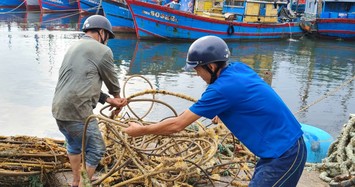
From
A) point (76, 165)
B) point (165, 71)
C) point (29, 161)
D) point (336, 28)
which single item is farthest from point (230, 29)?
point (76, 165)

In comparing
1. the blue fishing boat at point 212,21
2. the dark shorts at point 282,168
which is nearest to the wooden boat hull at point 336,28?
the blue fishing boat at point 212,21

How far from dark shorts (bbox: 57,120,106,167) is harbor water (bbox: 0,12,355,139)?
4.09 metres

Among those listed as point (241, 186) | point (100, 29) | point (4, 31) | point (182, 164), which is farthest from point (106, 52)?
point (4, 31)

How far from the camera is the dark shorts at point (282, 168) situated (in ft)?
8.67

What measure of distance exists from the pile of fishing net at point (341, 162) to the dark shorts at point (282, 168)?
79.7 inches

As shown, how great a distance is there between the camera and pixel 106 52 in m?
3.76

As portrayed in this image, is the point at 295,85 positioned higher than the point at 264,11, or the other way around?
Answer: the point at 264,11

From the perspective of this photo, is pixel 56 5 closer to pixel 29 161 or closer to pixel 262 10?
pixel 262 10

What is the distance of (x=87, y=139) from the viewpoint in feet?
12.3

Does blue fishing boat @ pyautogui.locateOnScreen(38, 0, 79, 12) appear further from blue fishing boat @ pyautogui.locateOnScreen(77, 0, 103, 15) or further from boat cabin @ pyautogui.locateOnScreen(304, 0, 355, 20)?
boat cabin @ pyautogui.locateOnScreen(304, 0, 355, 20)

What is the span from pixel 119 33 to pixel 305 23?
Result: 13.9 metres

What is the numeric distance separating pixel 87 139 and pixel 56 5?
37.4 m

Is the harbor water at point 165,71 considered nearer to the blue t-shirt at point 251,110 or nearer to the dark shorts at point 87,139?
the dark shorts at point 87,139

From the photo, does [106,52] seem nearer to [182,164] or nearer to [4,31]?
[182,164]
